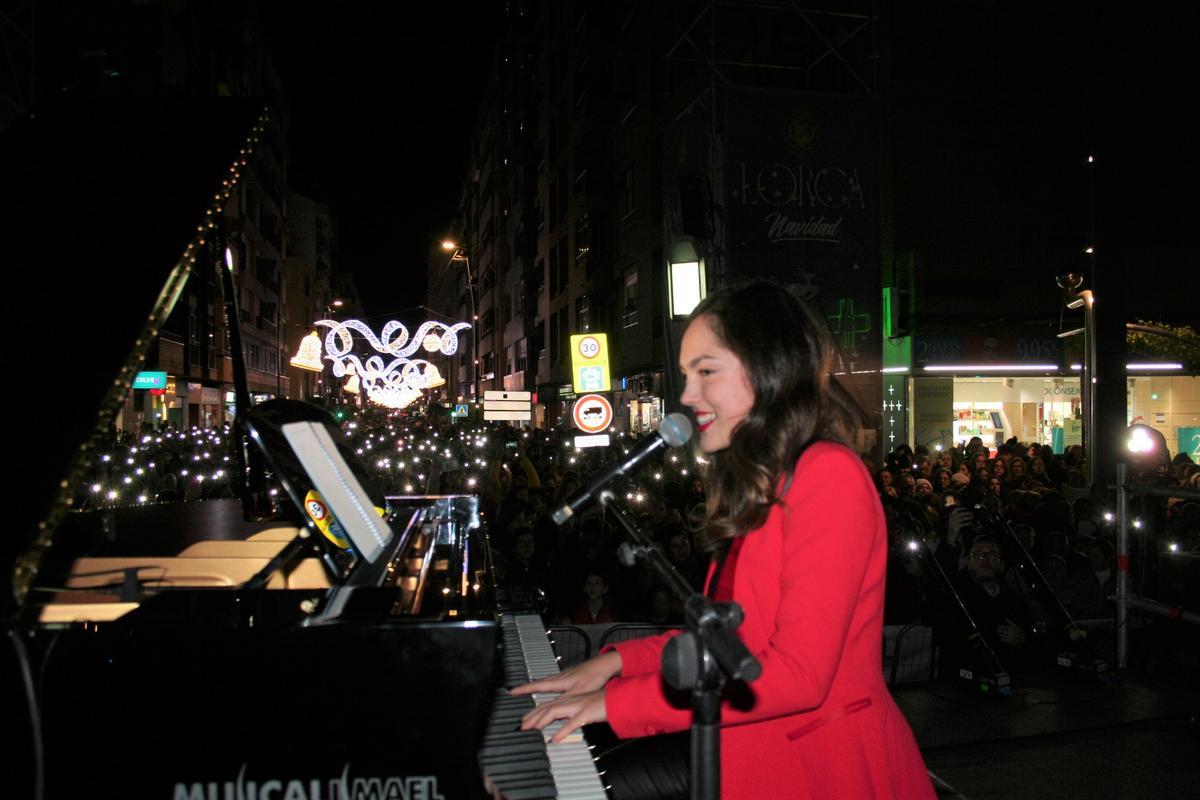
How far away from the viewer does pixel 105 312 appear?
67.7 inches

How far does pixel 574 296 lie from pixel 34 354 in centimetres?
4069

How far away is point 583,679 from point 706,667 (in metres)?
0.78

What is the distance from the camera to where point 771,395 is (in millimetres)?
1995

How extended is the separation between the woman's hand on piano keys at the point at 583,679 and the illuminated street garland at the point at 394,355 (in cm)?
2221

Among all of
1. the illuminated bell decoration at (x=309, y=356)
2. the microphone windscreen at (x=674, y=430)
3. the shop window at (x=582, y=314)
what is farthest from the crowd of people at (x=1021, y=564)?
the shop window at (x=582, y=314)

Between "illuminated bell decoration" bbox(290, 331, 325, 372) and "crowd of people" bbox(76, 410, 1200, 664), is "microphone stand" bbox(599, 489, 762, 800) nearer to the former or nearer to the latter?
"crowd of people" bbox(76, 410, 1200, 664)

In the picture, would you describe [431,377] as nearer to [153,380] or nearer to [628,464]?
[153,380]

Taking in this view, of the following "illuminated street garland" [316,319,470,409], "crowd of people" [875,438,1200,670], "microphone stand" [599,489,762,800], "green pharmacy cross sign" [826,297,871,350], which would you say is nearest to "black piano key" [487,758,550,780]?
"microphone stand" [599,489,762,800]

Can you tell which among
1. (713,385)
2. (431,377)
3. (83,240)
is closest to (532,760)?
(713,385)

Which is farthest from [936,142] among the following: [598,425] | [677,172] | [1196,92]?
[598,425]

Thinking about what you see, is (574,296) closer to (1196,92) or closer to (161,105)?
(1196,92)

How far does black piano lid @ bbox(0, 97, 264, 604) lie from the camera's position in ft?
5.11

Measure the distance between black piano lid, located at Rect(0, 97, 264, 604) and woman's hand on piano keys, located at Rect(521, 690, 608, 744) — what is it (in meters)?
1.17

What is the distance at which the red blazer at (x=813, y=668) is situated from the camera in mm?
1708
